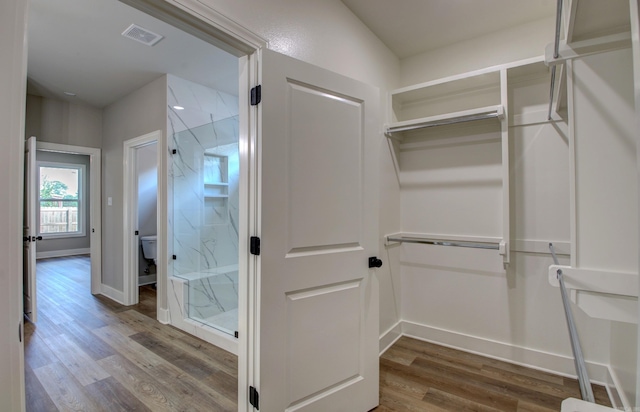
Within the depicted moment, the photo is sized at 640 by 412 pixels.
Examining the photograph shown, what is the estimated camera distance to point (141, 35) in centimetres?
262

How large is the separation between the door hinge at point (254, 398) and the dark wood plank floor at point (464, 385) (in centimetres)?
89

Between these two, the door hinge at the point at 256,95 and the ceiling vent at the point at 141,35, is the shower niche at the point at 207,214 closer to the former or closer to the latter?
the ceiling vent at the point at 141,35

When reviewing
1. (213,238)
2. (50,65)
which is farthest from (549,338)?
(50,65)

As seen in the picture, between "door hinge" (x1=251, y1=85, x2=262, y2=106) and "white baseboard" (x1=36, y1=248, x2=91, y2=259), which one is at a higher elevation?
"door hinge" (x1=251, y1=85, x2=262, y2=106)

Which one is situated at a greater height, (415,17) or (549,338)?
(415,17)

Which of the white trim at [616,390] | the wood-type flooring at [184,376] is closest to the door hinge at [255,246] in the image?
the wood-type flooring at [184,376]

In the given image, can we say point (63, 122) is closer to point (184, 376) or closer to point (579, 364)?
point (184, 376)

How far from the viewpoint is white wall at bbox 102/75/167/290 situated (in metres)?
3.55

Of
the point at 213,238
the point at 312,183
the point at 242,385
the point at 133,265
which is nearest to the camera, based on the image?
the point at 242,385

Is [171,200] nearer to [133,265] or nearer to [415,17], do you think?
[133,265]

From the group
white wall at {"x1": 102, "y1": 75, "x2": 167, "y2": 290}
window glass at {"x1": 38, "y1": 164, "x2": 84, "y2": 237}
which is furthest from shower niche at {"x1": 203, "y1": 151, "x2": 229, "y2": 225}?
window glass at {"x1": 38, "y1": 164, "x2": 84, "y2": 237}

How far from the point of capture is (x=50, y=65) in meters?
3.20

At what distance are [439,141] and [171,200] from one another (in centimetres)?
297

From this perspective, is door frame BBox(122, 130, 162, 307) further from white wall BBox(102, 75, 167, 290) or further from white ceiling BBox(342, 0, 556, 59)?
white ceiling BBox(342, 0, 556, 59)
